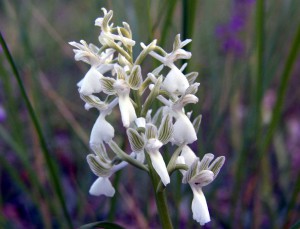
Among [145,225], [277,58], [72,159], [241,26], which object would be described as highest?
[241,26]

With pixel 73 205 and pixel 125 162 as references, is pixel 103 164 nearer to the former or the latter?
pixel 125 162

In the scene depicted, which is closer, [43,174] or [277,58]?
[277,58]

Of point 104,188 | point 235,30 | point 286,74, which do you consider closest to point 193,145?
point 235,30

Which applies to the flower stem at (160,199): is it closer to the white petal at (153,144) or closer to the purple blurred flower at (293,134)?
the white petal at (153,144)

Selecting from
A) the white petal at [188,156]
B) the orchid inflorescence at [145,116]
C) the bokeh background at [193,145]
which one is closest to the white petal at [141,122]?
the orchid inflorescence at [145,116]

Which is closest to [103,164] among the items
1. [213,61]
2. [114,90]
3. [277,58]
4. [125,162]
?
[125,162]

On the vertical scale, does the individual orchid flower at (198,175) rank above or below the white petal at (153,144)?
below
